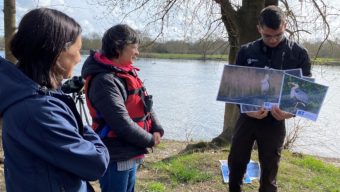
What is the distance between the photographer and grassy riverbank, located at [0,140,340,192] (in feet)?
14.2

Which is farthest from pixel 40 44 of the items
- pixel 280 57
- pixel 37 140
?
pixel 280 57

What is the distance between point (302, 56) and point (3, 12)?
12.6ft

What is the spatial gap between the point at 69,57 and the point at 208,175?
324cm

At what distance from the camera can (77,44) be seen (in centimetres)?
165

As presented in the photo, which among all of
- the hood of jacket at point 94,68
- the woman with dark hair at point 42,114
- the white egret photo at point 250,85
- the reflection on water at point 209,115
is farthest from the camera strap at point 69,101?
the reflection on water at point 209,115

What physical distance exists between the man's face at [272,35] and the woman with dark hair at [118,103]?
114cm

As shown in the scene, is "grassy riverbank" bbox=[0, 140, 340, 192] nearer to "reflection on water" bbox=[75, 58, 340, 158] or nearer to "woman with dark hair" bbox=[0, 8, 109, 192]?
"woman with dark hair" bbox=[0, 8, 109, 192]

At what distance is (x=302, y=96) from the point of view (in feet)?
9.61

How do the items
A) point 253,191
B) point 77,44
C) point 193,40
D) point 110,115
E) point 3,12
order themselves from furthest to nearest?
point 193,40 → point 3,12 → point 253,191 → point 110,115 → point 77,44

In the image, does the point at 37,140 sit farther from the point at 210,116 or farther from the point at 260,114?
→ the point at 210,116

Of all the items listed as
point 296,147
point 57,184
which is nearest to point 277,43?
point 57,184

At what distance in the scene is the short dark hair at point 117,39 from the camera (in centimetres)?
245

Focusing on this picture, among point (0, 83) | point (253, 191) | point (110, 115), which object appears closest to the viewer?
point (0, 83)

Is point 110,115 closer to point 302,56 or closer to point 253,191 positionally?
point 302,56
